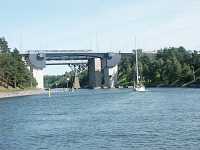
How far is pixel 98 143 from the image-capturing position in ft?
110

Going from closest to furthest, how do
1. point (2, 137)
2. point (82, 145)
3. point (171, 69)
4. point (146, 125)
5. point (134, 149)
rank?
point (134, 149) → point (82, 145) → point (2, 137) → point (146, 125) → point (171, 69)

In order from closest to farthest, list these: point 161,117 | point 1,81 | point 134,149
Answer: point 134,149, point 161,117, point 1,81

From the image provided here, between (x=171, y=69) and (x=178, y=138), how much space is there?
163175mm

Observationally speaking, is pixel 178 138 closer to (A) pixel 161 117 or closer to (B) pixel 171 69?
(A) pixel 161 117

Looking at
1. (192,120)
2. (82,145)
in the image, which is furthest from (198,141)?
(192,120)

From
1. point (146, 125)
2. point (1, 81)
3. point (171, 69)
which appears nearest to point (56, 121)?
point (146, 125)

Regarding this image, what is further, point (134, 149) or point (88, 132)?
point (88, 132)

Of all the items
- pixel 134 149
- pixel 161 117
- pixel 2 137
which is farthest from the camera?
pixel 161 117

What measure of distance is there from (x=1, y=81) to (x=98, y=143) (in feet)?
387

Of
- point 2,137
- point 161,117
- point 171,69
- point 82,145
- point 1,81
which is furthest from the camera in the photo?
point 171,69

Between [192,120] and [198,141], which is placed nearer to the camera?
[198,141]

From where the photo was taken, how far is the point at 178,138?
1346 inches

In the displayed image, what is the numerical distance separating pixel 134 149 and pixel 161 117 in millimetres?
19414

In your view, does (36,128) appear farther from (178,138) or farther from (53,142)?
(178,138)
